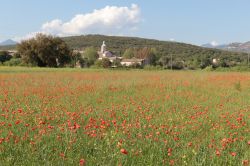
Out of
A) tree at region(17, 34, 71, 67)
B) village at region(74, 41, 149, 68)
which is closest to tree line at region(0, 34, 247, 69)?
tree at region(17, 34, 71, 67)

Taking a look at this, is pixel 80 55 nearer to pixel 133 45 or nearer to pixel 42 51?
pixel 42 51

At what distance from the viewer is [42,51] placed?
235 feet

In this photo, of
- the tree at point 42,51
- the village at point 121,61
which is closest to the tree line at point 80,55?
the tree at point 42,51

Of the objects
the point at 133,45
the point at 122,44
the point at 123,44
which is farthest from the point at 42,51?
the point at 122,44

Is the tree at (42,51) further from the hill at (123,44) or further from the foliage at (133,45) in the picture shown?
the hill at (123,44)

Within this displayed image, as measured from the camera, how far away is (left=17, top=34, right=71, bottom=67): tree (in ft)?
236

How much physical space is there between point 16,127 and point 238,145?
4.40 meters

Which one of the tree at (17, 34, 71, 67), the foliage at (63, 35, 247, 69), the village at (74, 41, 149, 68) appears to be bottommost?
the village at (74, 41, 149, 68)

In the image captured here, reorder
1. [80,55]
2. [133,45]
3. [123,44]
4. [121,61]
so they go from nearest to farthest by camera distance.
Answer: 1. [80,55]
2. [121,61]
3. [133,45]
4. [123,44]

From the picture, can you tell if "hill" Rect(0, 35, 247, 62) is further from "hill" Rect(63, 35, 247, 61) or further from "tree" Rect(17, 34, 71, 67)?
"tree" Rect(17, 34, 71, 67)

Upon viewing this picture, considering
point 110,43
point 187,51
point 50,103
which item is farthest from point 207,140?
point 110,43

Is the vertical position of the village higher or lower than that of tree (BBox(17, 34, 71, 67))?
lower

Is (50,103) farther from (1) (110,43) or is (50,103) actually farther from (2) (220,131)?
(1) (110,43)

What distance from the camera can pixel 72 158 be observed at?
191 inches
